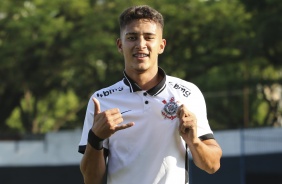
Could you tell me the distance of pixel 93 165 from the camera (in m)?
3.81

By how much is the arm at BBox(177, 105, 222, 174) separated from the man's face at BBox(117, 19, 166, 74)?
37 cm

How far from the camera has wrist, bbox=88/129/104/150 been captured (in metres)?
3.72

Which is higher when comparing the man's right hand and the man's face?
the man's face

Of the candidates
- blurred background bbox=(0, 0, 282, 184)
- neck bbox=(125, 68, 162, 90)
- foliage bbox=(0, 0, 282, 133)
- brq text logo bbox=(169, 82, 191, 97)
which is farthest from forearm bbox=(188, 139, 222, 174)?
foliage bbox=(0, 0, 282, 133)

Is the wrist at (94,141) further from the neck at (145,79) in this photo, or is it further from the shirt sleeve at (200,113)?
the shirt sleeve at (200,113)

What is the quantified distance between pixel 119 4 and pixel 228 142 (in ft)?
46.8

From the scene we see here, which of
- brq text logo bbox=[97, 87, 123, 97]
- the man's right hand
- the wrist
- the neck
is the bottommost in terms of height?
the wrist

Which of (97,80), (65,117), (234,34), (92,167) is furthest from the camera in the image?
(65,117)

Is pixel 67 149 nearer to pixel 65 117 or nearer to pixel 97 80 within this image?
pixel 97 80

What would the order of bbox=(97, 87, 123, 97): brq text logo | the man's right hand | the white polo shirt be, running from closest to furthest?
the man's right hand, the white polo shirt, bbox=(97, 87, 123, 97): brq text logo

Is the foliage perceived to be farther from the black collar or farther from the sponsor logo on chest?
the sponsor logo on chest

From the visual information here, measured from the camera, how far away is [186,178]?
390 cm

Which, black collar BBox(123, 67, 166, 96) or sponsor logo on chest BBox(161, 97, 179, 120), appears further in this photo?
black collar BBox(123, 67, 166, 96)

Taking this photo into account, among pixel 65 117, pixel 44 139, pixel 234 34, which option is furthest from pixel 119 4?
pixel 44 139
